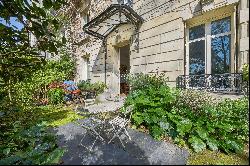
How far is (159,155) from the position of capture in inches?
177

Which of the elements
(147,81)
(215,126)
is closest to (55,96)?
(147,81)

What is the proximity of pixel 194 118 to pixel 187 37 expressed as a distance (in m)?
4.43

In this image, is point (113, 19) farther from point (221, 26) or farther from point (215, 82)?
point (215, 82)

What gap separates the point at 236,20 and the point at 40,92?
35.3 feet

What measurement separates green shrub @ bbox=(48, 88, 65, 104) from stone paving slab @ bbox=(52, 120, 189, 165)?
24.3 ft

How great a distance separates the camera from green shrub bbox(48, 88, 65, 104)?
13711 millimetres

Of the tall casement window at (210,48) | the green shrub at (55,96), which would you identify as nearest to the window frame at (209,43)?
the tall casement window at (210,48)

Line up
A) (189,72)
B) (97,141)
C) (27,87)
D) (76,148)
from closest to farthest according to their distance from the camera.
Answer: (76,148) < (97,141) < (189,72) < (27,87)

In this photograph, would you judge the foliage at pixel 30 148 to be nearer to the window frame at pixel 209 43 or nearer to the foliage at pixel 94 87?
the window frame at pixel 209 43

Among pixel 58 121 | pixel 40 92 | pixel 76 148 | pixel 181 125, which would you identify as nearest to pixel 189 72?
pixel 181 125

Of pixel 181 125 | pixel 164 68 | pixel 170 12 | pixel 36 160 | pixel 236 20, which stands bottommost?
pixel 36 160

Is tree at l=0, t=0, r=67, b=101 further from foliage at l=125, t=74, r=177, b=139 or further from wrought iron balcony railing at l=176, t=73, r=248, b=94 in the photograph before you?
wrought iron balcony railing at l=176, t=73, r=248, b=94

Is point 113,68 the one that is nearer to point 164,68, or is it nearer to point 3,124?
point 164,68

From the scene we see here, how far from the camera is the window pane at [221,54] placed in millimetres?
8352
